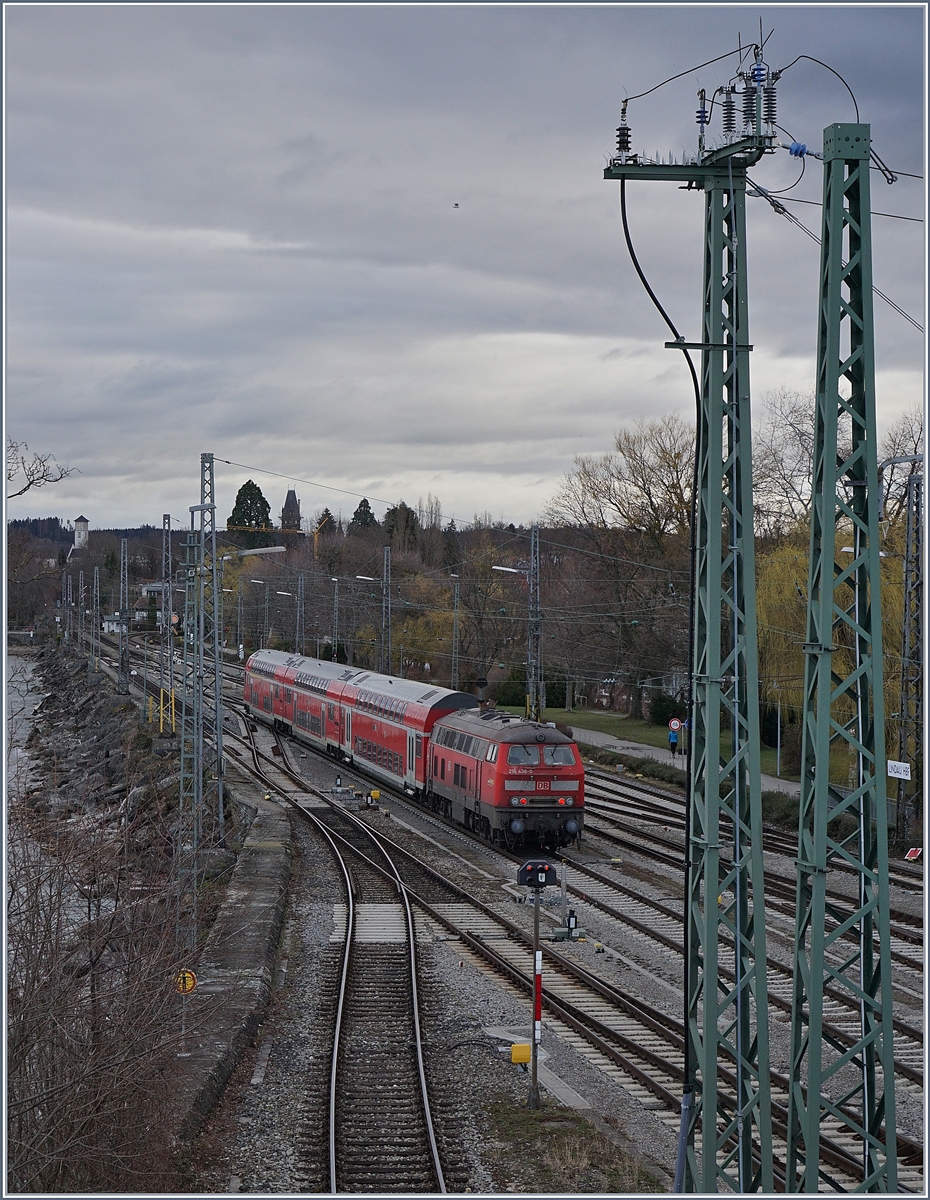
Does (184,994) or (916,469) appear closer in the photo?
(184,994)

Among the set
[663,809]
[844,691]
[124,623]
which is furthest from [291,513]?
[844,691]

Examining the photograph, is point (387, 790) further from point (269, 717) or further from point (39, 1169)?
point (39, 1169)

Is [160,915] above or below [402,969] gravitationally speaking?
above

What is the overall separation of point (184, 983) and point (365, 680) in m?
27.5

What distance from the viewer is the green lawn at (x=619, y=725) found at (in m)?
48.8

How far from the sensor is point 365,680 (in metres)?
40.8

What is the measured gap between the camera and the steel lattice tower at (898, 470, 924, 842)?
83.6 ft

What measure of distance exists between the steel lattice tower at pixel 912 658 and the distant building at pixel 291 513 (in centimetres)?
13561

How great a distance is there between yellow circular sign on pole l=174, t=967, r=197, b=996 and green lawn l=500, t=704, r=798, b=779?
32.5 meters

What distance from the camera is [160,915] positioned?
610 inches

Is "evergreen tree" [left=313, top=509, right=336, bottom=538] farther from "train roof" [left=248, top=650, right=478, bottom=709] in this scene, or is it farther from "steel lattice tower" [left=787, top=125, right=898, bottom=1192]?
"steel lattice tower" [left=787, top=125, right=898, bottom=1192]

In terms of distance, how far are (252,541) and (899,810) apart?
117550 mm

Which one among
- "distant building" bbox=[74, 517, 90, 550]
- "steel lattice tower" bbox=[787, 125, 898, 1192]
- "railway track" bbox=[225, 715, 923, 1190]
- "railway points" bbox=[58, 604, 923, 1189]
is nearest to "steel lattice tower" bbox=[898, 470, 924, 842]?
"railway points" bbox=[58, 604, 923, 1189]

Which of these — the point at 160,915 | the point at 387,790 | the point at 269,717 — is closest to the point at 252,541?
the point at 269,717
